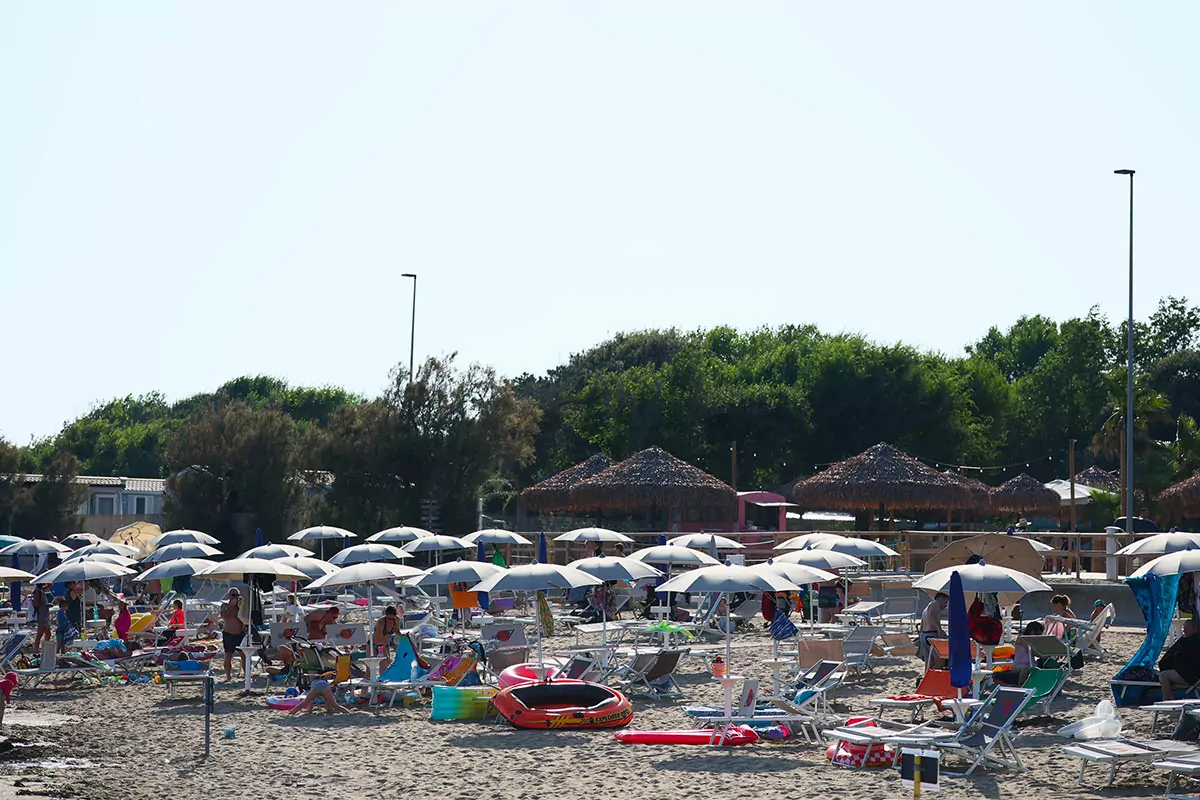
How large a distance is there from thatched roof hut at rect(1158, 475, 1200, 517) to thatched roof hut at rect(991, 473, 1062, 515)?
585 cm

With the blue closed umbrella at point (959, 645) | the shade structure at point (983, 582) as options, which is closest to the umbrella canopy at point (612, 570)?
the shade structure at point (983, 582)

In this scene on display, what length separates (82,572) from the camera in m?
20.4

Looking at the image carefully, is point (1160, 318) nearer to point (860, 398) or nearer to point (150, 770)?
point (860, 398)

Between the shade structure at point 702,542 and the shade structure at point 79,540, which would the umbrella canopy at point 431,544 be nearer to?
the shade structure at point 702,542

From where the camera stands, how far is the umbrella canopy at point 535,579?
15703mm

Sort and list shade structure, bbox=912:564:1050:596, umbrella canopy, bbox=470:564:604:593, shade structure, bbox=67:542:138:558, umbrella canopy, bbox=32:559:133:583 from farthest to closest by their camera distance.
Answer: shade structure, bbox=67:542:138:558 < umbrella canopy, bbox=32:559:133:583 < umbrella canopy, bbox=470:564:604:593 < shade structure, bbox=912:564:1050:596

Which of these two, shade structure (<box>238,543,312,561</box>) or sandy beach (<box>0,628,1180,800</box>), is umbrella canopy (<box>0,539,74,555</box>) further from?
sandy beach (<box>0,628,1180,800</box>)

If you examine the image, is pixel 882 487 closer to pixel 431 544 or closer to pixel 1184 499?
pixel 1184 499

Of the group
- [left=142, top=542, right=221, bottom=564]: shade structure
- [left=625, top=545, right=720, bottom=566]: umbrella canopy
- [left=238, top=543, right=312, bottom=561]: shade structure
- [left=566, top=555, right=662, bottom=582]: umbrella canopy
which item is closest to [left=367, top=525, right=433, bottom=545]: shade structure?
[left=238, top=543, right=312, bottom=561]: shade structure

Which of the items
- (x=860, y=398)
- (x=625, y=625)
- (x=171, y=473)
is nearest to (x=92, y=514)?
(x=171, y=473)

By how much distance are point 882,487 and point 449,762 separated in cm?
2330

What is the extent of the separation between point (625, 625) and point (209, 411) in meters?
28.1

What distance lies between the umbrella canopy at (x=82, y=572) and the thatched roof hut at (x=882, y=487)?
18.9 meters

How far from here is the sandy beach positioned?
444 inches
